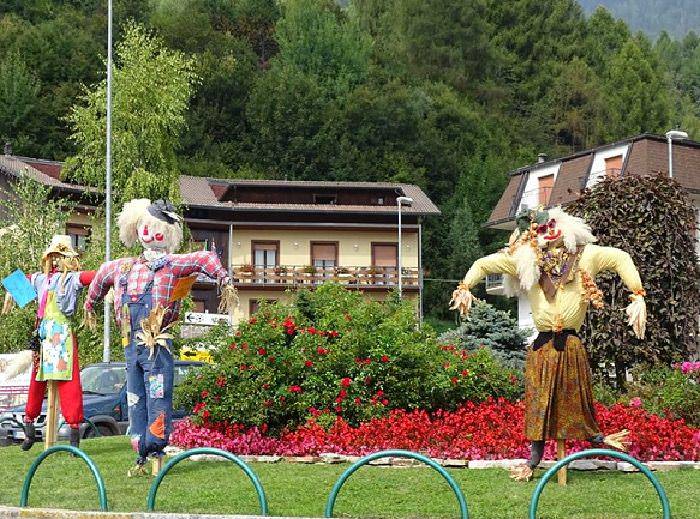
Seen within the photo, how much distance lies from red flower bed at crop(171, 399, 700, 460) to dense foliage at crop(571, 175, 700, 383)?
3.91 m

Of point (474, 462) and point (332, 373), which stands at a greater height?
point (332, 373)

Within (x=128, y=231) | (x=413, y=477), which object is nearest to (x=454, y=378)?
(x=413, y=477)

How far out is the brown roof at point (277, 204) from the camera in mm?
53438

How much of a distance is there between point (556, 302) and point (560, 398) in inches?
34.1

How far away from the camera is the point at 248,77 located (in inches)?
2685

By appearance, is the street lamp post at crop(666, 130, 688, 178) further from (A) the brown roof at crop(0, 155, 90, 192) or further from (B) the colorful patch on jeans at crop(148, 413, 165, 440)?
(B) the colorful patch on jeans at crop(148, 413, 165, 440)

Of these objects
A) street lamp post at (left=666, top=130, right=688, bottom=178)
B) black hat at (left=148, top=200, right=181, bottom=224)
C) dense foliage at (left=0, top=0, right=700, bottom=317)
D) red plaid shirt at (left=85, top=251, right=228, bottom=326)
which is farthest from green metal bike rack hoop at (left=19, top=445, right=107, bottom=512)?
dense foliage at (left=0, top=0, right=700, bottom=317)

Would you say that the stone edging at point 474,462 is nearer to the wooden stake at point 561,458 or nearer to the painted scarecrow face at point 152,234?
the wooden stake at point 561,458

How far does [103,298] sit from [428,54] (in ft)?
218

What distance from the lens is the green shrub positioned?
→ 14.4 m

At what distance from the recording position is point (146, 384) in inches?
471

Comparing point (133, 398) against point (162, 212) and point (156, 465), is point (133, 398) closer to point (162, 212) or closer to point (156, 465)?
point (156, 465)

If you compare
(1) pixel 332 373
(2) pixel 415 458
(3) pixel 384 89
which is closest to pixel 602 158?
(3) pixel 384 89

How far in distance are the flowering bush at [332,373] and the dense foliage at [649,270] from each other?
10.9ft
